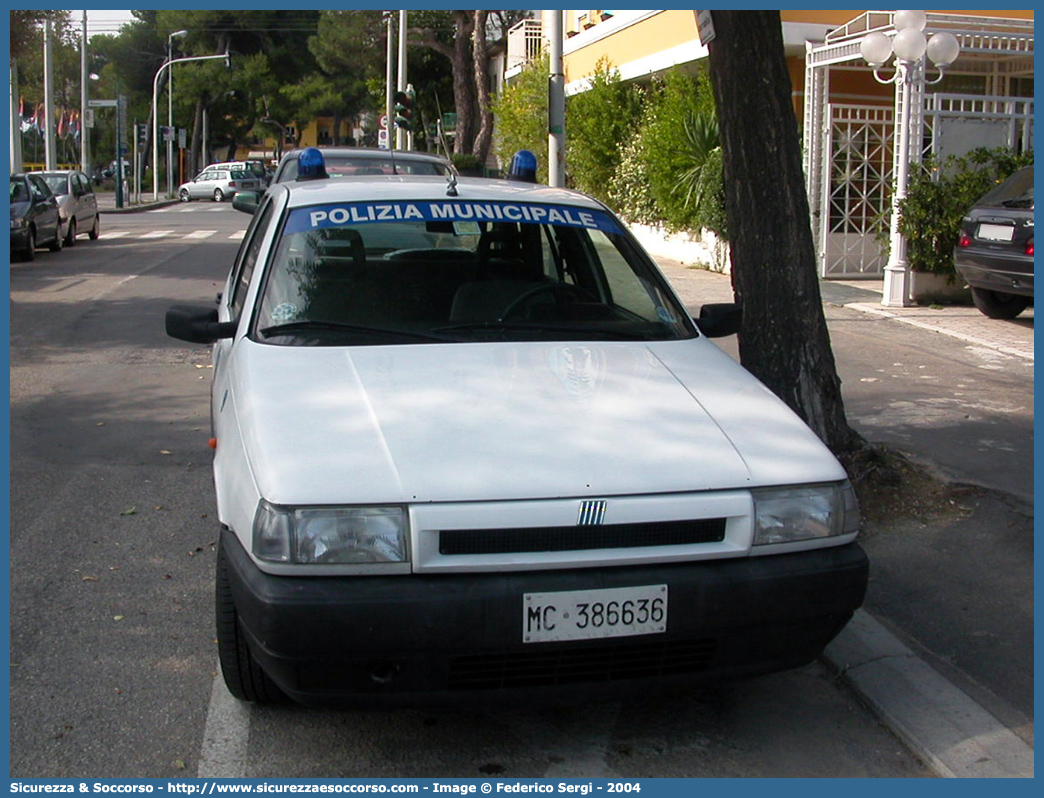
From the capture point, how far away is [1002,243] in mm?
11688

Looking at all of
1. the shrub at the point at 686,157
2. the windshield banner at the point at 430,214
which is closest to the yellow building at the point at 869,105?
the shrub at the point at 686,157

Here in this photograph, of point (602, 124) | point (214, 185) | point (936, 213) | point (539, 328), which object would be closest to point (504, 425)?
point (539, 328)

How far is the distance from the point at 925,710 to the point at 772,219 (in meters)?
2.80

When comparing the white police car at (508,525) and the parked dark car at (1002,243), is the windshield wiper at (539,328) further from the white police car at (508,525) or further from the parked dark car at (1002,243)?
the parked dark car at (1002,243)

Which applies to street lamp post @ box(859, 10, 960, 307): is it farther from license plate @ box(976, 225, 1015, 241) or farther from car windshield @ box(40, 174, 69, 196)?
car windshield @ box(40, 174, 69, 196)

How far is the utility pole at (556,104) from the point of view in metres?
14.6

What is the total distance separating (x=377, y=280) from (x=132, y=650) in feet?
5.41

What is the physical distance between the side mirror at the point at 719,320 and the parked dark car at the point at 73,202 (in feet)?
62.6

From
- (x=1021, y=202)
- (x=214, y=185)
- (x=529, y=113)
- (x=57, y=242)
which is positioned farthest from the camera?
(x=214, y=185)

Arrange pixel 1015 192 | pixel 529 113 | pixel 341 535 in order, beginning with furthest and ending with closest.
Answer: pixel 529 113, pixel 1015 192, pixel 341 535

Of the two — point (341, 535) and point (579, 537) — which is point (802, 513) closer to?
point (579, 537)

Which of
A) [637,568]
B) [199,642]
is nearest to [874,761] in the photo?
[637,568]

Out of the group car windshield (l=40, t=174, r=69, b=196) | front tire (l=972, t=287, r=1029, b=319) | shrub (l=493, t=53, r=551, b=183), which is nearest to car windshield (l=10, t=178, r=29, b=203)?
car windshield (l=40, t=174, r=69, b=196)

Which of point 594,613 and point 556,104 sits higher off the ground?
point 556,104
